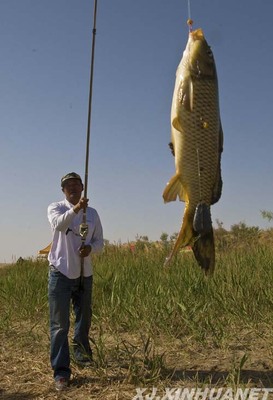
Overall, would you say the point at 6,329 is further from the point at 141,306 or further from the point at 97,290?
the point at 141,306

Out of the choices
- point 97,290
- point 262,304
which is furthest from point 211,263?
point 97,290

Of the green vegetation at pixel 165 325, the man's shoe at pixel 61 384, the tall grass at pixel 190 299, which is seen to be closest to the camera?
the man's shoe at pixel 61 384

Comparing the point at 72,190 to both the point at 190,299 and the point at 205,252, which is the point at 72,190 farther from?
the point at 205,252

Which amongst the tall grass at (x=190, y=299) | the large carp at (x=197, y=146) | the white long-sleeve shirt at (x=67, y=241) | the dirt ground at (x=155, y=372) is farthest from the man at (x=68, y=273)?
the large carp at (x=197, y=146)

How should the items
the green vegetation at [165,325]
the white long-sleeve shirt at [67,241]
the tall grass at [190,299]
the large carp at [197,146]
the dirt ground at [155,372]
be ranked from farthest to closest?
1. the tall grass at [190,299]
2. the white long-sleeve shirt at [67,241]
3. the green vegetation at [165,325]
4. the dirt ground at [155,372]
5. the large carp at [197,146]

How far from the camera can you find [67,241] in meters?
5.07

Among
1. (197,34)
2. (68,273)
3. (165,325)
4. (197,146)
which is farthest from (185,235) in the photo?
(165,325)

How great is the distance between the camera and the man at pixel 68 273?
4.78 meters

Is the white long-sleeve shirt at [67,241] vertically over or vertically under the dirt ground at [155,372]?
over

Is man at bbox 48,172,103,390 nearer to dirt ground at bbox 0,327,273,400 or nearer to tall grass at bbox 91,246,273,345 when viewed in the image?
dirt ground at bbox 0,327,273,400

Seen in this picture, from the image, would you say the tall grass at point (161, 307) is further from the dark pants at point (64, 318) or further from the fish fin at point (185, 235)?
the fish fin at point (185, 235)

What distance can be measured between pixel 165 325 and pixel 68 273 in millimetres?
1622

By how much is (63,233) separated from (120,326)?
190 centimetres

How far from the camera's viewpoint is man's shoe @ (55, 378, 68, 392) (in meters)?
4.65
